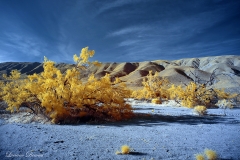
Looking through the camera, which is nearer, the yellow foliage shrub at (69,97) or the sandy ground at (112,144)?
the sandy ground at (112,144)

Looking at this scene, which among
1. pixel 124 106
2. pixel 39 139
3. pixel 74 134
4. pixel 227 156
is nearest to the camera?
pixel 227 156

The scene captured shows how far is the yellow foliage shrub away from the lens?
1115 centimetres

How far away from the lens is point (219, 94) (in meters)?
26.3

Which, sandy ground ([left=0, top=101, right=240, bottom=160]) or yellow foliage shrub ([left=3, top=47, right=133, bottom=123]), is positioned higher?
yellow foliage shrub ([left=3, top=47, right=133, bottom=123])

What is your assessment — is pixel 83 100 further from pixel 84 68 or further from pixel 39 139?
pixel 39 139

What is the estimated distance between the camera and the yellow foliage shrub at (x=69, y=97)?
11148 millimetres

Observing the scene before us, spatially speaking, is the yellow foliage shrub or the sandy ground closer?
the sandy ground

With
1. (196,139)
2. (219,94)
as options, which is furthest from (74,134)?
(219,94)

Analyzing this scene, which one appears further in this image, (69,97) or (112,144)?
(69,97)

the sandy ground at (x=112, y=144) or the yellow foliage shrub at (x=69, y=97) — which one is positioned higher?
the yellow foliage shrub at (x=69, y=97)

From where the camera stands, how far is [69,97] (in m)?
11.5

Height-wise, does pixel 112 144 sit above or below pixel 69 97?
below

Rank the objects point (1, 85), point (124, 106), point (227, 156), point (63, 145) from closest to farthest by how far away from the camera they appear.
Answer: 1. point (227, 156)
2. point (63, 145)
3. point (124, 106)
4. point (1, 85)

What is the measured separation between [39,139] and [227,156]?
7288mm
